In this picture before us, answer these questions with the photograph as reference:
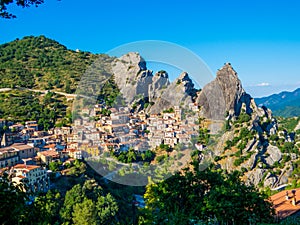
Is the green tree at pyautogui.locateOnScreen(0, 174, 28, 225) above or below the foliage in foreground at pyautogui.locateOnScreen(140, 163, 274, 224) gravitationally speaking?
above

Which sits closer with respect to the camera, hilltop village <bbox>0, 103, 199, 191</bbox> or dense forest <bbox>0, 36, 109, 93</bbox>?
hilltop village <bbox>0, 103, 199, 191</bbox>

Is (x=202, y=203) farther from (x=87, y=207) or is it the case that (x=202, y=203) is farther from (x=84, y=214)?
(x=87, y=207)

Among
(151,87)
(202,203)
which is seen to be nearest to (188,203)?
(202,203)

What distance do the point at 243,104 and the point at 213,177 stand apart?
23416 millimetres

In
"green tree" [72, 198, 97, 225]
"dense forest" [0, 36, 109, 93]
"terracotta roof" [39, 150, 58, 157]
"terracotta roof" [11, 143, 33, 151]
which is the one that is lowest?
"green tree" [72, 198, 97, 225]

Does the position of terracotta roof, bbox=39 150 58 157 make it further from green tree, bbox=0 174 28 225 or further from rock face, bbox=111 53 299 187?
green tree, bbox=0 174 28 225

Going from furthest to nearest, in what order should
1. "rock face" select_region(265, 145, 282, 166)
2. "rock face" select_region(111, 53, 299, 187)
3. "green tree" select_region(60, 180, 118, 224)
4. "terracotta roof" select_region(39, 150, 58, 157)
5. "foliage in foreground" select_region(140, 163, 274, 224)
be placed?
"rock face" select_region(265, 145, 282, 166), "terracotta roof" select_region(39, 150, 58, 157), "rock face" select_region(111, 53, 299, 187), "green tree" select_region(60, 180, 118, 224), "foliage in foreground" select_region(140, 163, 274, 224)

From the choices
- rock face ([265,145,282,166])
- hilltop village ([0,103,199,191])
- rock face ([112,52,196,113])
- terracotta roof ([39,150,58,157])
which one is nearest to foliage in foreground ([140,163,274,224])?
hilltop village ([0,103,199,191])

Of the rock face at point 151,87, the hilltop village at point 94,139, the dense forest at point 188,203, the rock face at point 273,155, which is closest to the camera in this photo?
the dense forest at point 188,203

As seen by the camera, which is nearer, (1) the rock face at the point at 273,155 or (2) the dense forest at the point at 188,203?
(2) the dense forest at the point at 188,203

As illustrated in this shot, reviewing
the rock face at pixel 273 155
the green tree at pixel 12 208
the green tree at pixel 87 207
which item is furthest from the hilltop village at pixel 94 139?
the rock face at pixel 273 155

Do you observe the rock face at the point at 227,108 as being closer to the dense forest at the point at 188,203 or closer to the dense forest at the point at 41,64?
the dense forest at the point at 188,203

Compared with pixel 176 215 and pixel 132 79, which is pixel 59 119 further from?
pixel 176 215

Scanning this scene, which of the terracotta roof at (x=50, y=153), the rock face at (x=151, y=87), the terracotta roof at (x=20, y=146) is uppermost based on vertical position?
the rock face at (x=151, y=87)
